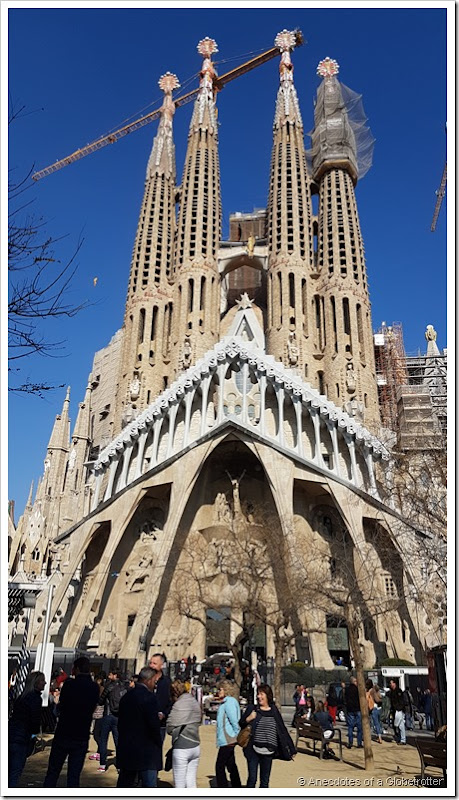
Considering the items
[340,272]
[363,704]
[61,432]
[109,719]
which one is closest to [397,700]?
[363,704]

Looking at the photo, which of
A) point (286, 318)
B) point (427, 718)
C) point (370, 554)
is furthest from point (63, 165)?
point (427, 718)

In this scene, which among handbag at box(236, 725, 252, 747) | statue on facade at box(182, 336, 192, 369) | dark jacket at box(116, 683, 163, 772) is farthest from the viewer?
statue on facade at box(182, 336, 192, 369)

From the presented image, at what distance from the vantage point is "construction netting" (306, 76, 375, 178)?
136 ft

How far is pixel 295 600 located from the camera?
791 inches

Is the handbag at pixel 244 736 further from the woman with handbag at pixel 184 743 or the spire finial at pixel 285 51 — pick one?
the spire finial at pixel 285 51

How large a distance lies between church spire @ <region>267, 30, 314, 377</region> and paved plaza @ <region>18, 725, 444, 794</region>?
85.7 feet

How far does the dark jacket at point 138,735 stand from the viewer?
4.39 meters

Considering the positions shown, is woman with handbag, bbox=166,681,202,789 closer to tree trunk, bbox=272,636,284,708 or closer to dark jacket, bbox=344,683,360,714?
dark jacket, bbox=344,683,360,714

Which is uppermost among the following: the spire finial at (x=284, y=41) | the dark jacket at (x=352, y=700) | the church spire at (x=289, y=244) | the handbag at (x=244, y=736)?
the spire finial at (x=284, y=41)

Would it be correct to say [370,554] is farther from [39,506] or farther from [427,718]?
[39,506]

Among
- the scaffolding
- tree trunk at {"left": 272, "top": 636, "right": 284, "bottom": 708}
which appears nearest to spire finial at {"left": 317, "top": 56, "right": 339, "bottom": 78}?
the scaffolding

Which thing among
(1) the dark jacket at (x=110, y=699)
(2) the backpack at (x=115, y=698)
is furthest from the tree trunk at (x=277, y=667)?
(2) the backpack at (x=115, y=698)

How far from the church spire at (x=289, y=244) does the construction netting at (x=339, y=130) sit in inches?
57.7

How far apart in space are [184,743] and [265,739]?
806 mm
